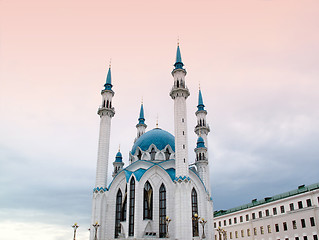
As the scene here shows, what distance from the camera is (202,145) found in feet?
187

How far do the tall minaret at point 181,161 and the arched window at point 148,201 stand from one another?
4.47 meters

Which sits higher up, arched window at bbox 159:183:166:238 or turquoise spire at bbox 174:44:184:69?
turquoise spire at bbox 174:44:184:69

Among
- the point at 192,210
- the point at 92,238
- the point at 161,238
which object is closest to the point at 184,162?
the point at 192,210

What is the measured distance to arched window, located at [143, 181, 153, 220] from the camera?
147ft

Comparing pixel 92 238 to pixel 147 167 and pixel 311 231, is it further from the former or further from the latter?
pixel 311 231

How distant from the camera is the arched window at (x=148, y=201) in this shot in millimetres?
44750

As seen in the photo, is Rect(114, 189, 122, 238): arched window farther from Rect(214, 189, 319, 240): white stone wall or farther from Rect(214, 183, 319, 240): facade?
Rect(214, 189, 319, 240): white stone wall

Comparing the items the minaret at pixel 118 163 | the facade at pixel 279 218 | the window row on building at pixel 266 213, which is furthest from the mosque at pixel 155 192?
the window row on building at pixel 266 213

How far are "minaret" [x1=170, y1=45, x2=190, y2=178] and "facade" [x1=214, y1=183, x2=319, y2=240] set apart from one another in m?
10.1

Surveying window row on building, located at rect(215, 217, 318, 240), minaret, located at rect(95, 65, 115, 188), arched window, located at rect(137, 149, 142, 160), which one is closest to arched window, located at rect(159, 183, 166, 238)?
minaret, located at rect(95, 65, 115, 188)

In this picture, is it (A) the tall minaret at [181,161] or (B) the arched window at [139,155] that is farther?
(B) the arched window at [139,155]

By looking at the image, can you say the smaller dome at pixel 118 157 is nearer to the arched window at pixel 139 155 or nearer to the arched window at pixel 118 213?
the arched window at pixel 139 155

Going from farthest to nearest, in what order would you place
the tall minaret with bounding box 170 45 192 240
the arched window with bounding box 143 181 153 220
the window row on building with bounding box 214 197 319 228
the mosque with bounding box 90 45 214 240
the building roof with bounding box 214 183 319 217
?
the building roof with bounding box 214 183 319 217 → the window row on building with bounding box 214 197 319 228 → the arched window with bounding box 143 181 153 220 → the mosque with bounding box 90 45 214 240 → the tall minaret with bounding box 170 45 192 240

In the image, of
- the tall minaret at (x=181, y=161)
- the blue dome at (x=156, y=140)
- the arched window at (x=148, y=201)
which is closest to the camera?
the tall minaret at (x=181, y=161)
